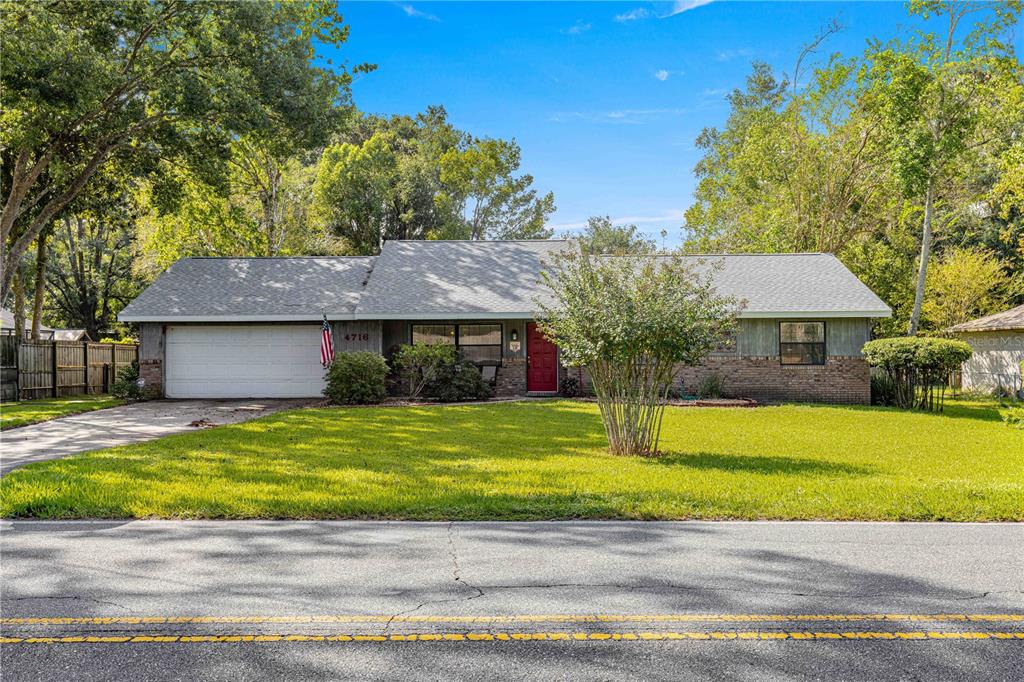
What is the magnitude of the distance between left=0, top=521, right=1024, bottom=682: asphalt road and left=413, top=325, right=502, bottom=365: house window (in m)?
14.0

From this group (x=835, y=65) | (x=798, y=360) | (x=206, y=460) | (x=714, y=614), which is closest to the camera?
(x=714, y=614)

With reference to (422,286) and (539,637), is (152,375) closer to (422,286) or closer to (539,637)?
(422,286)

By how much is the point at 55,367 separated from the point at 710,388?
19.5m

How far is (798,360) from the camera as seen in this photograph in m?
20.6

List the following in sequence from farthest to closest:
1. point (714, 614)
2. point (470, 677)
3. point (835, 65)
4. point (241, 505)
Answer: point (835, 65) → point (241, 505) → point (714, 614) → point (470, 677)

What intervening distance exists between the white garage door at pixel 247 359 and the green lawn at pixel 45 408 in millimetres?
2152

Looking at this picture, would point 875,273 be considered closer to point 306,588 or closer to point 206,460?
point 206,460

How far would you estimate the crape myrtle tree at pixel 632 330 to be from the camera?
396 inches

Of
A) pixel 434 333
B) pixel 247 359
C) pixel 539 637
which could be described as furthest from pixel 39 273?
pixel 539 637

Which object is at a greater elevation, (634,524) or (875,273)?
(875,273)

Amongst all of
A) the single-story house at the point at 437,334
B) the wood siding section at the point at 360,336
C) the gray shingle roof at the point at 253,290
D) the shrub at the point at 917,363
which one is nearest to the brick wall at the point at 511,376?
the single-story house at the point at 437,334

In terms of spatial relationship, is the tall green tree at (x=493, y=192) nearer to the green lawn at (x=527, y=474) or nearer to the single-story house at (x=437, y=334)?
the single-story house at (x=437, y=334)

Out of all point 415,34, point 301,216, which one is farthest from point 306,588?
point 301,216

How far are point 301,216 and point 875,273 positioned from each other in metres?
26.1
